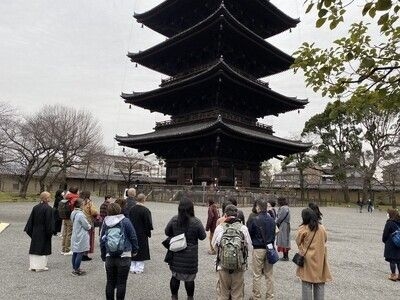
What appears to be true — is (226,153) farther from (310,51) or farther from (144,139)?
(310,51)

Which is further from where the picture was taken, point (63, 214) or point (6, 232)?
point (6, 232)

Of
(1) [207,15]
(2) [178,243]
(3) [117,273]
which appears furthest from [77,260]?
(1) [207,15]

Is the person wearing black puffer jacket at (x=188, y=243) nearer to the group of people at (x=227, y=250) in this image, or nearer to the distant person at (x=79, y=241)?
the group of people at (x=227, y=250)

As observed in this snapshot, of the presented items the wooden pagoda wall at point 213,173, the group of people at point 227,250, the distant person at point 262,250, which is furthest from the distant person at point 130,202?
the wooden pagoda wall at point 213,173

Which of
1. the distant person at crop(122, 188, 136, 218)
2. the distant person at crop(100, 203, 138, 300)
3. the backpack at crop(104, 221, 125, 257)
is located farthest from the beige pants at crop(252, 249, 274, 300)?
the distant person at crop(122, 188, 136, 218)

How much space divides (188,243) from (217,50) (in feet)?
89.7

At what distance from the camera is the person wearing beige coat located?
5.51m

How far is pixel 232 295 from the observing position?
5.65 metres

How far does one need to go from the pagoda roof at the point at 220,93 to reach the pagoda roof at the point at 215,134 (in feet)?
8.46

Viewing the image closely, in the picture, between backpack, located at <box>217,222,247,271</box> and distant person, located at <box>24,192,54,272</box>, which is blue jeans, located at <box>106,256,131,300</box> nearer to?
backpack, located at <box>217,222,247,271</box>

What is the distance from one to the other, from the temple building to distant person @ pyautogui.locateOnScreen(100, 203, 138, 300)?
20.7 m

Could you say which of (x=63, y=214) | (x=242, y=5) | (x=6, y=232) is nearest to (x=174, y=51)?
(x=242, y=5)

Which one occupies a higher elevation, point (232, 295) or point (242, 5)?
point (242, 5)

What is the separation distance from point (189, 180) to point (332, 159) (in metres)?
26.5
